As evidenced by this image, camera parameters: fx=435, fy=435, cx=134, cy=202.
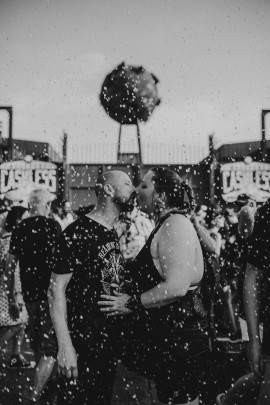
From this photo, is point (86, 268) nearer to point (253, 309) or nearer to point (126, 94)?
point (253, 309)

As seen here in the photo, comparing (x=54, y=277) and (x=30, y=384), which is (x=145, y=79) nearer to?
(x=30, y=384)

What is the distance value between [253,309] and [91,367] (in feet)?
3.03

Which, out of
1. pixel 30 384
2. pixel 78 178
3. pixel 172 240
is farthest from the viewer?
pixel 78 178

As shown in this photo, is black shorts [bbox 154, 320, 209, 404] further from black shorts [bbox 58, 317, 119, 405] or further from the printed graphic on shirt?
the printed graphic on shirt

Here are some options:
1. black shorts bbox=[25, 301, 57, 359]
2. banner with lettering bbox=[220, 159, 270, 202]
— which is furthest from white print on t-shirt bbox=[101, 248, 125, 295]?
banner with lettering bbox=[220, 159, 270, 202]

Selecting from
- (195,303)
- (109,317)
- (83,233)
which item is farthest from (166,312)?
(83,233)

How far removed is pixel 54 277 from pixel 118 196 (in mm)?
633

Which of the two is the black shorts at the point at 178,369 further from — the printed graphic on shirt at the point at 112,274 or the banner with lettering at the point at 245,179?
the banner with lettering at the point at 245,179

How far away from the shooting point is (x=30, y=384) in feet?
13.6

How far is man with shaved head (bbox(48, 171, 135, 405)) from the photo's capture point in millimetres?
2301

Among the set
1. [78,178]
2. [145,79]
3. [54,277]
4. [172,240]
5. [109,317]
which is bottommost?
[109,317]

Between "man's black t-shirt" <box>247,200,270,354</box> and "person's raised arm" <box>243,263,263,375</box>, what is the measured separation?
0.10ft

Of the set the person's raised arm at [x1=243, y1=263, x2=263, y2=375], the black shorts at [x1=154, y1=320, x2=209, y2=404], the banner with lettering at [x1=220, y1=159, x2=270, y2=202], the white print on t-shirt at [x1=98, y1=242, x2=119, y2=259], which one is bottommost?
the black shorts at [x1=154, y1=320, x2=209, y2=404]

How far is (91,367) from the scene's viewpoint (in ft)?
7.75
